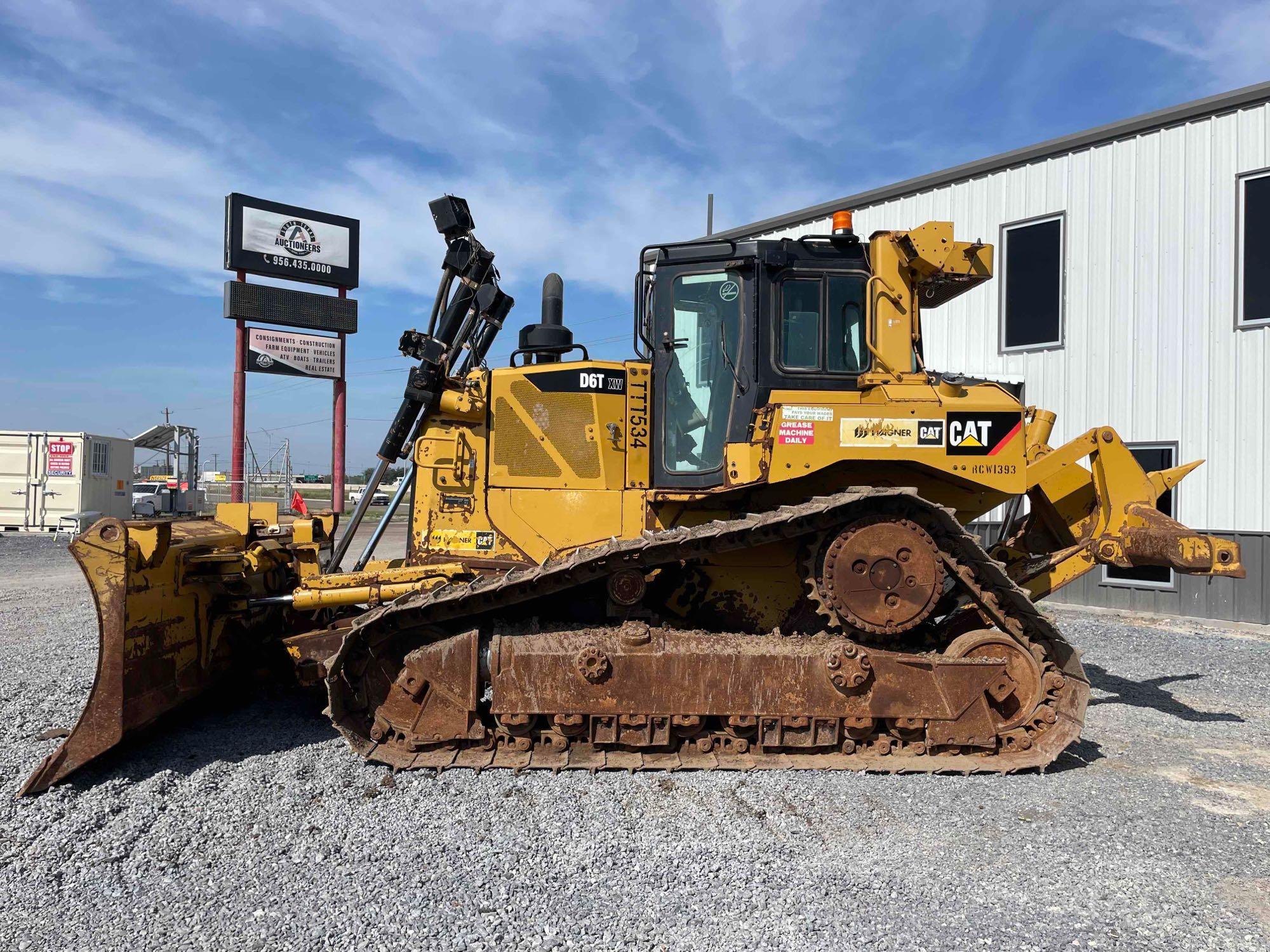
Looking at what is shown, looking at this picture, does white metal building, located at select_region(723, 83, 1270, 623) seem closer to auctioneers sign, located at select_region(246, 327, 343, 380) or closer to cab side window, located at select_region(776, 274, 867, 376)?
cab side window, located at select_region(776, 274, 867, 376)

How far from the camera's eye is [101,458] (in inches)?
982

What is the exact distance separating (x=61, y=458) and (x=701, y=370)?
25.5 meters

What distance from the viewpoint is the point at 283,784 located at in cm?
464

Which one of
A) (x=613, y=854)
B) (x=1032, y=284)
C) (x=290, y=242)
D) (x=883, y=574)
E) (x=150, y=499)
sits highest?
(x=290, y=242)

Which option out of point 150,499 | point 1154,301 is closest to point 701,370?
point 1154,301

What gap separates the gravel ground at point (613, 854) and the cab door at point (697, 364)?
6.96 ft

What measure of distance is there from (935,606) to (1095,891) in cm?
180

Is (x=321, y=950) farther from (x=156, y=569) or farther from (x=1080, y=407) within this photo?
(x=1080, y=407)

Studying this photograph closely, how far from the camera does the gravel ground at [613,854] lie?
3.26m

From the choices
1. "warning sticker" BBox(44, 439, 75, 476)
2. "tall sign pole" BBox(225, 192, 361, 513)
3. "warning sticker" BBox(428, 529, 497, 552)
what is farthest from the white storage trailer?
"warning sticker" BBox(428, 529, 497, 552)

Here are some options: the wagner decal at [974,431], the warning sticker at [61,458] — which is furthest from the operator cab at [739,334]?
the warning sticker at [61,458]

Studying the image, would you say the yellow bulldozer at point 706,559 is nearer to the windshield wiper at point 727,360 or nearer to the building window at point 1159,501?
the windshield wiper at point 727,360

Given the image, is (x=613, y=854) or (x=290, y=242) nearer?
(x=613, y=854)

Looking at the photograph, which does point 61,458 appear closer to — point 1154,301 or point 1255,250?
point 1154,301
